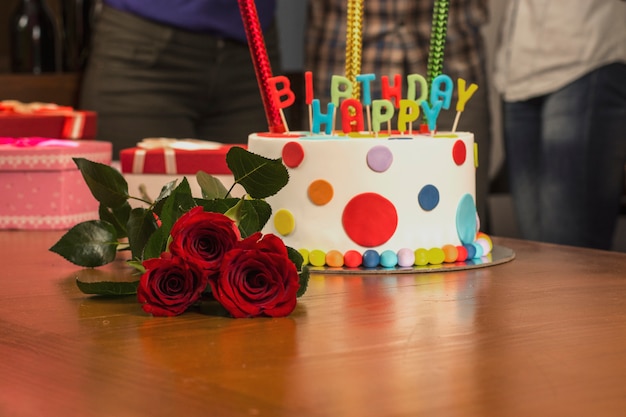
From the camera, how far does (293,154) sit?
1.05 metres

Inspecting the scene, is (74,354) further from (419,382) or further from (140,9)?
(140,9)

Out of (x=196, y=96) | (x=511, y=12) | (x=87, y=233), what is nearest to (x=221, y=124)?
(x=196, y=96)

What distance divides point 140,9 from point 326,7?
38 centimetres

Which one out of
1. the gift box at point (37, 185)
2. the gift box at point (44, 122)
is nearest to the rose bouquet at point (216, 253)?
the gift box at point (37, 185)

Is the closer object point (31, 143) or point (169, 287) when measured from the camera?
point (169, 287)

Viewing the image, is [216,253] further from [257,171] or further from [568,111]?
[568,111]

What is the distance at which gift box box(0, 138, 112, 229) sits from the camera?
4.62 feet

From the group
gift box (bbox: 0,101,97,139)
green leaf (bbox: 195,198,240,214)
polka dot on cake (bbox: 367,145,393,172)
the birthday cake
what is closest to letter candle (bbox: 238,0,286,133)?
the birthday cake

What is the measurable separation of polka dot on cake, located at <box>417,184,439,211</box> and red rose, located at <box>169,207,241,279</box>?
294 mm

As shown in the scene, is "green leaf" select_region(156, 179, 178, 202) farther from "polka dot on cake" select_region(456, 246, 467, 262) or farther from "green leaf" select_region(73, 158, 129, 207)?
"polka dot on cake" select_region(456, 246, 467, 262)

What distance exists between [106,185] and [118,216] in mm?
43

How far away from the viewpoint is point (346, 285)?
0.96 m

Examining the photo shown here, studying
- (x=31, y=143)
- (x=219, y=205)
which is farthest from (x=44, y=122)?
(x=219, y=205)

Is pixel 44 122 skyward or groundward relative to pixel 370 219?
skyward
